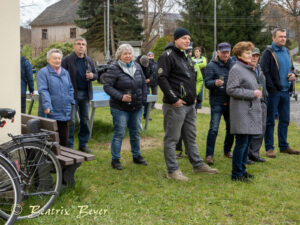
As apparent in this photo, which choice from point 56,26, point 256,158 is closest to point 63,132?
A: point 256,158

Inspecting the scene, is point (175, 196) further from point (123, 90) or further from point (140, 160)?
point (123, 90)

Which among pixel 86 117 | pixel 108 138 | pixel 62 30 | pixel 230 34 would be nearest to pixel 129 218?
pixel 86 117

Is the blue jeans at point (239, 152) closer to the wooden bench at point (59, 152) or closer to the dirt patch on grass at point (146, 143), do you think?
the wooden bench at point (59, 152)

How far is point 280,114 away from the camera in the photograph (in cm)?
714

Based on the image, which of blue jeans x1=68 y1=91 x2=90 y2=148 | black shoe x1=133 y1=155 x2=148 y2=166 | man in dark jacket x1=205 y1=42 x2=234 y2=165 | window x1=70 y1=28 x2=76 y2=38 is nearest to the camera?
man in dark jacket x1=205 y1=42 x2=234 y2=165

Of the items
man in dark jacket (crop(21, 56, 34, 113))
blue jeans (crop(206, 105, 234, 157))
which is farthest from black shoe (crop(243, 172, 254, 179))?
man in dark jacket (crop(21, 56, 34, 113))

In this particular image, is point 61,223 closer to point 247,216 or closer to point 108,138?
point 247,216

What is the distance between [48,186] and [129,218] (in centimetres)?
103

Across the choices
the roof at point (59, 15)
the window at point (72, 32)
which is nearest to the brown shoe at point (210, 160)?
the window at point (72, 32)

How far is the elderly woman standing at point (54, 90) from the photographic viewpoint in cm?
538

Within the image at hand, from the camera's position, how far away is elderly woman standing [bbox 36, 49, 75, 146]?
17.7 feet

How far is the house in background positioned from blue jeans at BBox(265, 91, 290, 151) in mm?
46598

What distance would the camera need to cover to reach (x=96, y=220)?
13.0 feet

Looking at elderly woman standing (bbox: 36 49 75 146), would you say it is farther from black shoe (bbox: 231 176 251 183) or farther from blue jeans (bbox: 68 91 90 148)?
black shoe (bbox: 231 176 251 183)
